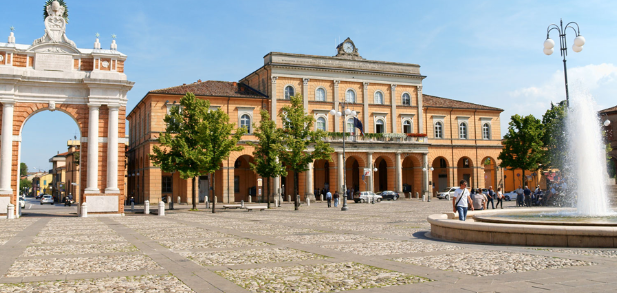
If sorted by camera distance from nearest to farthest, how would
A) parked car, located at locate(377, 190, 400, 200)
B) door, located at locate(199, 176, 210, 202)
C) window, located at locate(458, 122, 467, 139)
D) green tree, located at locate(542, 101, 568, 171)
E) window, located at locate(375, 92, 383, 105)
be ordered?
green tree, located at locate(542, 101, 568, 171), door, located at locate(199, 176, 210, 202), parked car, located at locate(377, 190, 400, 200), window, located at locate(375, 92, 383, 105), window, located at locate(458, 122, 467, 139)

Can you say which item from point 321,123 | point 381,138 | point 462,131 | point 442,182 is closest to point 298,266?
point 321,123

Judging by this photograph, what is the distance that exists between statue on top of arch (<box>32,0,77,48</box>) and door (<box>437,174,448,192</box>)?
4307cm

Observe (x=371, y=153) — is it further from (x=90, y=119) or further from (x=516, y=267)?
(x=516, y=267)

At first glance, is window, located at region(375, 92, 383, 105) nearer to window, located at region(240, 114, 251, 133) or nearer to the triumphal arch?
window, located at region(240, 114, 251, 133)

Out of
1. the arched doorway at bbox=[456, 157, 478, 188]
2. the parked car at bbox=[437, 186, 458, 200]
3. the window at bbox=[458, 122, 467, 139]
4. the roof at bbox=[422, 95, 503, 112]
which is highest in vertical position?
the roof at bbox=[422, 95, 503, 112]

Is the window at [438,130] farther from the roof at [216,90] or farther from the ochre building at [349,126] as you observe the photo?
the roof at [216,90]

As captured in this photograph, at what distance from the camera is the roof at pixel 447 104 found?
57312 mm

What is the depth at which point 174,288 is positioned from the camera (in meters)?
7.36

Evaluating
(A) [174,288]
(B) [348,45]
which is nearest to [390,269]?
(A) [174,288]

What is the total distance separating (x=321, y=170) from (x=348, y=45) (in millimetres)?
14017

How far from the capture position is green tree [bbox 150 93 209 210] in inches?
1295

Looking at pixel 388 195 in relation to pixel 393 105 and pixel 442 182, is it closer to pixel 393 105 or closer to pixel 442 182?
pixel 393 105

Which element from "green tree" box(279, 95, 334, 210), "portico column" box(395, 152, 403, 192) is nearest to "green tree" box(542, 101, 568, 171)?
"portico column" box(395, 152, 403, 192)

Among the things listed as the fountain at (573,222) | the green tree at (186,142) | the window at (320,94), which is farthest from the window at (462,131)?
the fountain at (573,222)
